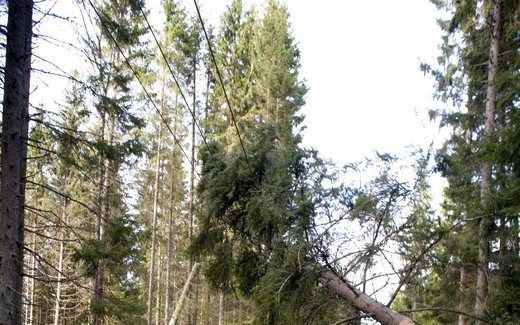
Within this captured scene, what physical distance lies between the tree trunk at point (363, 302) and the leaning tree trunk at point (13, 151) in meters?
3.58

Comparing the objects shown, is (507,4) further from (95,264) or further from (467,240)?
(95,264)

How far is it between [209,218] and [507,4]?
7.51 metres

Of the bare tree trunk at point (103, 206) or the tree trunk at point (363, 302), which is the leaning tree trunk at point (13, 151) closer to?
the bare tree trunk at point (103, 206)

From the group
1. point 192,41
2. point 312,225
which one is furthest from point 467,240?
point 192,41

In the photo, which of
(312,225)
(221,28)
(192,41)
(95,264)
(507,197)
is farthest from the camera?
(221,28)

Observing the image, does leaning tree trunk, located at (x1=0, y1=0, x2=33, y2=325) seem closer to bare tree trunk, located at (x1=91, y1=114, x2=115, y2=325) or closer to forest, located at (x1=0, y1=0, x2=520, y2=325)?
forest, located at (x1=0, y1=0, x2=520, y2=325)

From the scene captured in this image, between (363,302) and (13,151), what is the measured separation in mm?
4543

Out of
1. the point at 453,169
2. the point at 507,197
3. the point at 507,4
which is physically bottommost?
the point at 507,197

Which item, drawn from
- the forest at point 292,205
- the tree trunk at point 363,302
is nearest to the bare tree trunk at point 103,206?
the forest at point 292,205

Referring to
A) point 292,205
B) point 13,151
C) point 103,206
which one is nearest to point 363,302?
point 292,205

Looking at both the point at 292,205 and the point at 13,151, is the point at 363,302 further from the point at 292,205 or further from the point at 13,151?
the point at 13,151

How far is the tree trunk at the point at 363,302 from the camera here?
15.1 ft

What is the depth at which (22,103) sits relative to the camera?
15.2 feet

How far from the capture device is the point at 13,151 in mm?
4500
